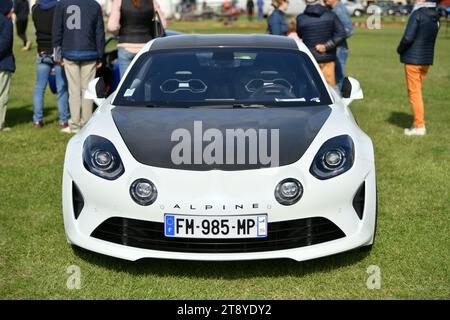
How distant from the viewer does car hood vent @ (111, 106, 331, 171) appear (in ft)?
13.4

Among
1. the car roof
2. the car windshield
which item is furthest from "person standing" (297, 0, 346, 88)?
the car windshield

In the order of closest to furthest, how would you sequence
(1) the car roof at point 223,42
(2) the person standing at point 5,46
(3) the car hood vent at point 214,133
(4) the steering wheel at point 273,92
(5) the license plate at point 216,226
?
(5) the license plate at point 216,226, (3) the car hood vent at point 214,133, (4) the steering wheel at point 273,92, (1) the car roof at point 223,42, (2) the person standing at point 5,46

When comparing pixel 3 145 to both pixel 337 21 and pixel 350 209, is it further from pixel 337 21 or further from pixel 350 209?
pixel 350 209

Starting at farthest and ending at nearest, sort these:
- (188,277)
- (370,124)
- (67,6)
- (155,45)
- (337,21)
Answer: (370,124)
(337,21)
(67,6)
(155,45)
(188,277)

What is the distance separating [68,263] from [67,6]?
15.3ft

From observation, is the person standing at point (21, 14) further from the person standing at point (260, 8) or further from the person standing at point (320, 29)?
the person standing at point (260, 8)

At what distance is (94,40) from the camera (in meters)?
8.64

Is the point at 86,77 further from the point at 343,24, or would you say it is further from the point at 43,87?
the point at 343,24

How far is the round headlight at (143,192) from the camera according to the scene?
13.0 ft

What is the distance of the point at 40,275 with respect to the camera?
435cm

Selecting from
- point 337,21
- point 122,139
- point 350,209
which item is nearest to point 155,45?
point 122,139

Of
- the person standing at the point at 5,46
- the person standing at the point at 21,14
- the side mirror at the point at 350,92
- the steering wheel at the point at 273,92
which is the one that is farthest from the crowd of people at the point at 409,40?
the person standing at the point at 21,14

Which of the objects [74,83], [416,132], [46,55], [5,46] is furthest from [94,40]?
[416,132]

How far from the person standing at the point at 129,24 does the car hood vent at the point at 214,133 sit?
387 centimetres
